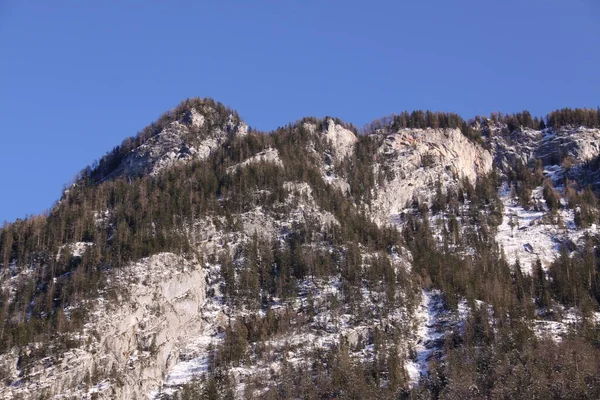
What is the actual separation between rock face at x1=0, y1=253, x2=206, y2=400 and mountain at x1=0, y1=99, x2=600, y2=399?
0.29 metres

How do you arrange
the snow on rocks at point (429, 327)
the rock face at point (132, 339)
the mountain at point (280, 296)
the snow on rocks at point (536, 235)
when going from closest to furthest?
the rock face at point (132, 339) < the mountain at point (280, 296) < the snow on rocks at point (429, 327) < the snow on rocks at point (536, 235)

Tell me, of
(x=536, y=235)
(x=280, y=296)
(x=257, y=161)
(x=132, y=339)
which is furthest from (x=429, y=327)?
(x=257, y=161)

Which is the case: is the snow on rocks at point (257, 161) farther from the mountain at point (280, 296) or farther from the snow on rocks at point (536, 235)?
the snow on rocks at point (536, 235)

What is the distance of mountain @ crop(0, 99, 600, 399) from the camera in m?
118

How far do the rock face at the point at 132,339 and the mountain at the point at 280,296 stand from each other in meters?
0.29

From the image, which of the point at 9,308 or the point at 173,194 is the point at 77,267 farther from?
the point at 173,194

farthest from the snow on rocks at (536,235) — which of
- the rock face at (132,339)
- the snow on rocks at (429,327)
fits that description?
the rock face at (132,339)

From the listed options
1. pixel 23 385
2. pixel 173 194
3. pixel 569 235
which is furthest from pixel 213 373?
pixel 569 235

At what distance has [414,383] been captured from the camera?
120m

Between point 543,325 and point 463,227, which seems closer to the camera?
point 543,325

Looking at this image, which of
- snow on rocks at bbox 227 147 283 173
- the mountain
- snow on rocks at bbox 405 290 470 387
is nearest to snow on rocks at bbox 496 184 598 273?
the mountain

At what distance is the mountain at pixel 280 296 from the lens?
118 m

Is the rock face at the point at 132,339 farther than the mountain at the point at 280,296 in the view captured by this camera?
No

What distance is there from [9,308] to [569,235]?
5095 inches
